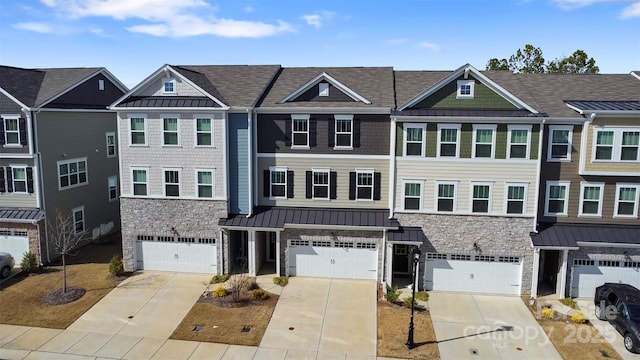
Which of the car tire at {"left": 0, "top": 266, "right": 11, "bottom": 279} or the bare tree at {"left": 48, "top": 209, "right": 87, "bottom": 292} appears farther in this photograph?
the bare tree at {"left": 48, "top": 209, "right": 87, "bottom": 292}

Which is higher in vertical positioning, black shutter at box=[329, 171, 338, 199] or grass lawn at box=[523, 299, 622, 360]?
black shutter at box=[329, 171, 338, 199]

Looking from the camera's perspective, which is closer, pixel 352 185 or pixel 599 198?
pixel 599 198

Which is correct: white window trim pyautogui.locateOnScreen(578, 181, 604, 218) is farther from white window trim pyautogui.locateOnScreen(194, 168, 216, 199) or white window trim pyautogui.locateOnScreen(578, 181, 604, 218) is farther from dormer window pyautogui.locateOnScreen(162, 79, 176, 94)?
dormer window pyautogui.locateOnScreen(162, 79, 176, 94)

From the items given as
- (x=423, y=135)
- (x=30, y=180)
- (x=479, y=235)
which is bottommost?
(x=479, y=235)

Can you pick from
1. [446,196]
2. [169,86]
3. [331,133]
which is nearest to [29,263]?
[169,86]

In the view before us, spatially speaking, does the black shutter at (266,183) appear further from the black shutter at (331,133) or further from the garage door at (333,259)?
the black shutter at (331,133)

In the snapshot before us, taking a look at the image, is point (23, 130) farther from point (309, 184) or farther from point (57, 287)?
point (309, 184)

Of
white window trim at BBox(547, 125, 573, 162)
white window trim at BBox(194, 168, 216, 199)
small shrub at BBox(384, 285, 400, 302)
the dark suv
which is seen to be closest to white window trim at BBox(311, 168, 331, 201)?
white window trim at BBox(194, 168, 216, 199)
